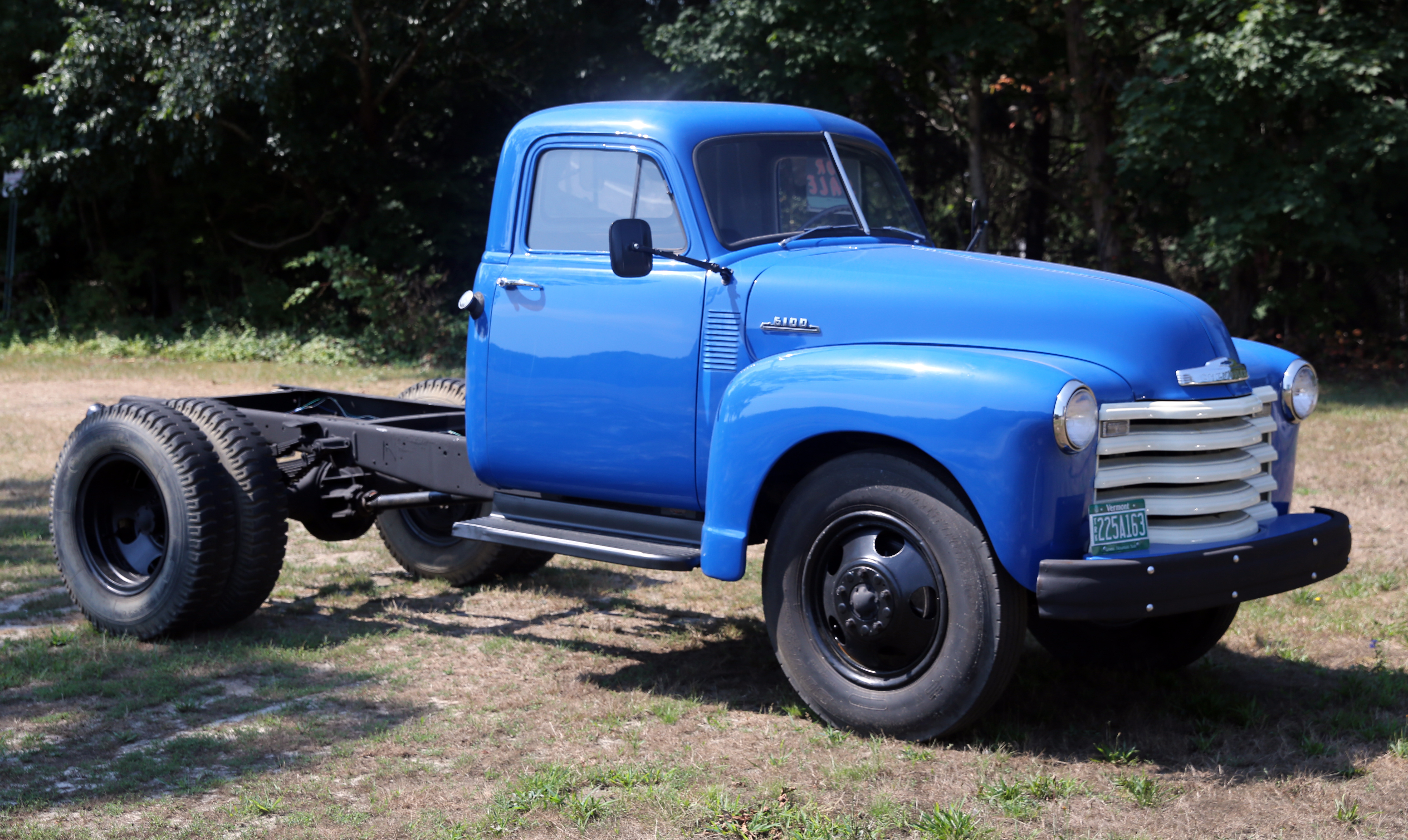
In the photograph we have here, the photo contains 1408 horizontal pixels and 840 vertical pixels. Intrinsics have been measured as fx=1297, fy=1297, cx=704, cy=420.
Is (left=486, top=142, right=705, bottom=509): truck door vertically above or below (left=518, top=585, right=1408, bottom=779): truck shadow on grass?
above

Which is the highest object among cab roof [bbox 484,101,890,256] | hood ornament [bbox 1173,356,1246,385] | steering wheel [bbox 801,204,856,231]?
cab roof [bbox 484,101,890,256]

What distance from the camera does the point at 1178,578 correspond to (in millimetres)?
3877

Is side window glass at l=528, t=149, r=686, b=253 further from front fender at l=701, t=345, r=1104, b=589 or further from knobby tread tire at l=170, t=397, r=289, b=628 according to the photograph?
knobby tread tire at l=170, t=397, r=289, b=628

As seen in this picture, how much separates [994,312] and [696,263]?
1.11m

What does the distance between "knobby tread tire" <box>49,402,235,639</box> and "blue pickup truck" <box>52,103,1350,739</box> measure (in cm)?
1

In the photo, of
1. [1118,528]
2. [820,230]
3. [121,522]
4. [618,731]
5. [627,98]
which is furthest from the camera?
[627,98]

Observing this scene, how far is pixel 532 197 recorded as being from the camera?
5.29 meters

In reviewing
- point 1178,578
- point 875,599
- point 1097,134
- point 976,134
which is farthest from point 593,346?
point 976,134

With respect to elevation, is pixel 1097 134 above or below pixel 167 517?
above

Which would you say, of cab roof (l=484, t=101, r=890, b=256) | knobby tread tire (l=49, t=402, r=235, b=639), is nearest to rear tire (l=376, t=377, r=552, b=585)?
knobby tread tire (l=49, t=402, r=235, b=639)

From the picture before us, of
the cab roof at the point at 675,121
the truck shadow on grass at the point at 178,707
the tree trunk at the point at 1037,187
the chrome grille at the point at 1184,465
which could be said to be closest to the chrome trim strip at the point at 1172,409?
the chrome grille at the point at 1184,465

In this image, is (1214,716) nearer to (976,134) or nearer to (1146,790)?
(1146,790)

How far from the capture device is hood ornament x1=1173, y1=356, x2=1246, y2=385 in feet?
13.5

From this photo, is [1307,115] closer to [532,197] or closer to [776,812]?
[532,197]
